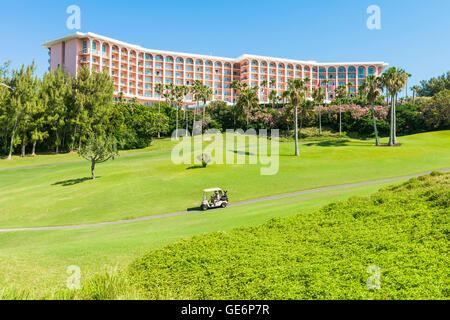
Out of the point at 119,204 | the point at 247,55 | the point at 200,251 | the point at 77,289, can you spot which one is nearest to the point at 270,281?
the point at 200,251

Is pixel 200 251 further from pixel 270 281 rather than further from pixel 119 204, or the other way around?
pixel 119 204

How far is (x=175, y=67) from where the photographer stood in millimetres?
141750

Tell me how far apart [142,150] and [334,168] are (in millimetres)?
56335

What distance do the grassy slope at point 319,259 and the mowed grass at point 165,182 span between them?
1638 cm

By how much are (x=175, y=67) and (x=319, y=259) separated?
14371 centimetres

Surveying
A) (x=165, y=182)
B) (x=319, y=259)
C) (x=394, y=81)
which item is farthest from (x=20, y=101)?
(x=394, y=81)

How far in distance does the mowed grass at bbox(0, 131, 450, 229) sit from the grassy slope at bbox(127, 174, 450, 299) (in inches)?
645

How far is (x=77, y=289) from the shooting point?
7.90 m

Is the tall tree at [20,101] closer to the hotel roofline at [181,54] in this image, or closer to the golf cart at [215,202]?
the hotel roofline at [181,54]

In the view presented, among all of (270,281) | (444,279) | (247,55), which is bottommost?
(270,281)

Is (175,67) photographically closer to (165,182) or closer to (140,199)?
(165,182)

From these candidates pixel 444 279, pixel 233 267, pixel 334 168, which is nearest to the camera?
pixel 444 279

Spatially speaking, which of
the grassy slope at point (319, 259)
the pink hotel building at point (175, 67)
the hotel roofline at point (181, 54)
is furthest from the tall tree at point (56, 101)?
the grassy slope at point (319, 259)

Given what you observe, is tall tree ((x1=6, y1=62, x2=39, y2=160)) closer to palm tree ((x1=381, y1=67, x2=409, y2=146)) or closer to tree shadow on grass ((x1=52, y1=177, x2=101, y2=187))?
tree shadow on grass ((x1=52, y1=177, x2=101, y2=187))
